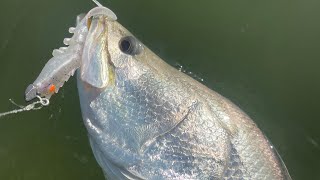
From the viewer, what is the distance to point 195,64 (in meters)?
3.13

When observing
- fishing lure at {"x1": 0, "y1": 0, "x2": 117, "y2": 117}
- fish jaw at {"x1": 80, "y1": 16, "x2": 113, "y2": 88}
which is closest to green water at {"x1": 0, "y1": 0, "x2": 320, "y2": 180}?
fishing lure at {"x1": 0, "y1": 0, "x2": 117, "y2": 117}

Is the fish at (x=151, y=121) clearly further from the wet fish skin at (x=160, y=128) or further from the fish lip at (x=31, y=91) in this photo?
the fish lip at (x=31, y=91)

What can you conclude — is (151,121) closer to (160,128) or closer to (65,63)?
(160,128)

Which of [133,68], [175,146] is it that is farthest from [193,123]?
[133,68]

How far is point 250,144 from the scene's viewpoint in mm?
1892

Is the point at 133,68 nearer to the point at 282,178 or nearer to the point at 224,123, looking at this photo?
the point at 224,123

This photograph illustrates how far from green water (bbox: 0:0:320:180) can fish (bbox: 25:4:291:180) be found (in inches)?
39.8

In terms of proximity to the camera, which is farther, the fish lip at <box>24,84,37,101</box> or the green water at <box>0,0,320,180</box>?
the green water at <box>0,0,320,180</box>

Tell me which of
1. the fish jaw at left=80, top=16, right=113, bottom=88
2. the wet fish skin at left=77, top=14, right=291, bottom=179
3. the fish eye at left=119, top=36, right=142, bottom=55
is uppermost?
the fish eye at left=119, top=36, right=142, bottom=55

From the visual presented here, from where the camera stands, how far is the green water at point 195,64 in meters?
2.95

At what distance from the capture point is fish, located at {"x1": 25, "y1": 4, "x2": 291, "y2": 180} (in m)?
1.87

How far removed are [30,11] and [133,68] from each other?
150 centimetres

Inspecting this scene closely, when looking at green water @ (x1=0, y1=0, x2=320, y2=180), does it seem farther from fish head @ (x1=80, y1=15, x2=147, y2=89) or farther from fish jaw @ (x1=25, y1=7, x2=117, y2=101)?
fish head @ (x1=80, y1=15, x2=147, y2=89)

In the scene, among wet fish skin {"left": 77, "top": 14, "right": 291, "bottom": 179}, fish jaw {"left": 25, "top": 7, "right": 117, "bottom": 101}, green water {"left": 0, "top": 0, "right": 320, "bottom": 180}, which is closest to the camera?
wet fish skin {"left": 77, "top": 14, "right": 291, "bottom": 179}
